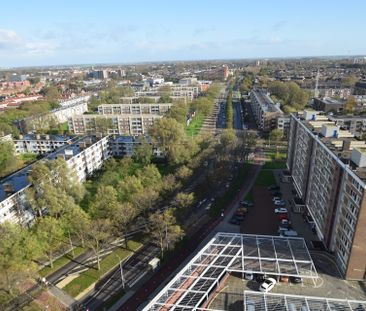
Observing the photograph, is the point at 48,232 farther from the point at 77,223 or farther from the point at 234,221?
the point at 234,221

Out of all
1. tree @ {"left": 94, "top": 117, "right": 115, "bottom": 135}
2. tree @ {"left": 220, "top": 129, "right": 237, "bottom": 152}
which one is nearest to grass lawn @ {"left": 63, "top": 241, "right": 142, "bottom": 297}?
tree @ {"left": 220, "top": 129, "right": 237, "bottom": 152}

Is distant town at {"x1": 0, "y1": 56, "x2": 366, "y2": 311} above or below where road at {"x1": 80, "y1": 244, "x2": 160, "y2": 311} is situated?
above

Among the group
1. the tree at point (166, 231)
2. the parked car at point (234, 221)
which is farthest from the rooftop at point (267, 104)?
the tree at point (166, 231)

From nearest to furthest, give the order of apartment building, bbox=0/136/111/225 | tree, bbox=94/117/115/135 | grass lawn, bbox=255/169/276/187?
apartment building, bbox=0/136/111/225, grass lawn, bbox=255/169/276/187, tree, bbox=94/117/115/135

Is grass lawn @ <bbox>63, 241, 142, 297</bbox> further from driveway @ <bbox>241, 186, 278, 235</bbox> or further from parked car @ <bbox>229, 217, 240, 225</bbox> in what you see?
driveway @ <bbox>241, 186, 278, 235</bbox>

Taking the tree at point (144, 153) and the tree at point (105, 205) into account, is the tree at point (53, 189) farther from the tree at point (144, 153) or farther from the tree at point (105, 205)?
the tree at point (144, 153)

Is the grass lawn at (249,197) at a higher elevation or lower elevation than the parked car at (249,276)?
lower

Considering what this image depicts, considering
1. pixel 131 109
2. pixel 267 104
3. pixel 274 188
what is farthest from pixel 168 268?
pixel 131 109
